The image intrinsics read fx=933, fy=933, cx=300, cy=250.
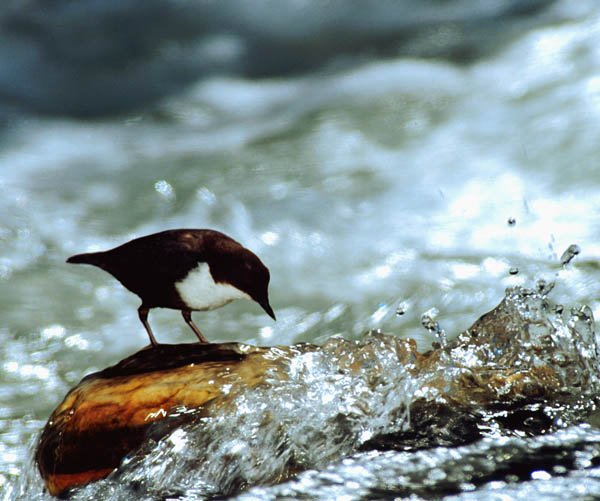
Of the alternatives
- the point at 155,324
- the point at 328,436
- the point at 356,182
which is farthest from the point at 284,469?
the point at 356,182

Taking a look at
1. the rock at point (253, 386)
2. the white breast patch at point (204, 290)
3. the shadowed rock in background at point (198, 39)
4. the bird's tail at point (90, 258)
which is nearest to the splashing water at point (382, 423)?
the rock at point (253, 386)

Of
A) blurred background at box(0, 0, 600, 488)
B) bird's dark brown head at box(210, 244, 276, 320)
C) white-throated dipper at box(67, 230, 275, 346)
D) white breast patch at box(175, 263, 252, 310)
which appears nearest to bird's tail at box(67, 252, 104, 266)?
white-throated dipper at box(67, 230, 275, 346)

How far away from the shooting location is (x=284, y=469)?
3.20 m

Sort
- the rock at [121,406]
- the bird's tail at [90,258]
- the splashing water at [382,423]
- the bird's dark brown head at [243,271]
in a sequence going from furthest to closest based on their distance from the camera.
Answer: the bird's tail at [90,258]
the rock at [121,406]
the splashing water at [382,423]
the bird's dark brown head at [243,271]

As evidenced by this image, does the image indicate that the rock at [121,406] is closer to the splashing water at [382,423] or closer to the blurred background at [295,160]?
the splashing water at [382,423]

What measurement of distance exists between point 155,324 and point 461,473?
12.5 feet

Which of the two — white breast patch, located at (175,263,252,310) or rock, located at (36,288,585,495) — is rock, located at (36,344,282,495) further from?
white breast patch, located at (175,263,252,310)

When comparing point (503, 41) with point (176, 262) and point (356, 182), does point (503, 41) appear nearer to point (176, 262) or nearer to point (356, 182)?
point (356, 182)

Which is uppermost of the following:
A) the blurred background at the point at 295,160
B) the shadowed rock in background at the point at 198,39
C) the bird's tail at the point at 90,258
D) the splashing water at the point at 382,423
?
the shadowed rock in background at the point at 198,39

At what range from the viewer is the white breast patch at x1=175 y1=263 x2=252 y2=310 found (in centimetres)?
301

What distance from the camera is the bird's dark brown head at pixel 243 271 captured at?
2.95 m

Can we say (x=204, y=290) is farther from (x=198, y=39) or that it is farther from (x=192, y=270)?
(x=198, y=39)

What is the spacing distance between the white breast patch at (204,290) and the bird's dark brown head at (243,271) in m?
0.02

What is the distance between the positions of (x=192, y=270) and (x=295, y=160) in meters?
6.00
